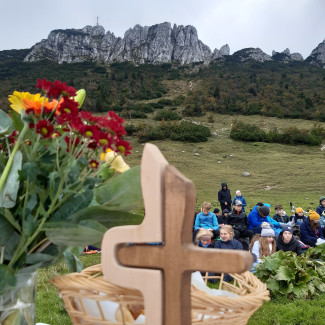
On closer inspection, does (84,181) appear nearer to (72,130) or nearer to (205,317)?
(72,130)

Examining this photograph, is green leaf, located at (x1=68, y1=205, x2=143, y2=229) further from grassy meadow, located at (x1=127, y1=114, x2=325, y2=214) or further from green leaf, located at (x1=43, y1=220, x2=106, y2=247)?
grassy meadow, located at (x1=127, y1=114, x2=325, y2=214)

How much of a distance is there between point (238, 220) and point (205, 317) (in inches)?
254

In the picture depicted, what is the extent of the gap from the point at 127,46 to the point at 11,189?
75.6 metres

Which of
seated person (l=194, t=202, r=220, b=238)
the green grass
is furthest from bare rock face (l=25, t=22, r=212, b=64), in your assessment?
the green grass

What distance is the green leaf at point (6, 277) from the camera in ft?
2.58

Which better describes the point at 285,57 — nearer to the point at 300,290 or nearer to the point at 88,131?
the point at 300,290

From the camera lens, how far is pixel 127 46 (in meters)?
73.0

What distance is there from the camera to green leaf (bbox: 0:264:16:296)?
0.79 meters

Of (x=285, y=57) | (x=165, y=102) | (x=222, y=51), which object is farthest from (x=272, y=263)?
(x=222, y=51)

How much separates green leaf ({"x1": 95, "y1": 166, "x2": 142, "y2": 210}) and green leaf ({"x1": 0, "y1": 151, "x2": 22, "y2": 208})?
17 centimetres

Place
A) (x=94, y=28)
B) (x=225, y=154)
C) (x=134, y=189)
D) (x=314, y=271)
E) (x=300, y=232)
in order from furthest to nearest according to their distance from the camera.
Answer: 1. (x=94, y=28)
2. (x=225, y=154)
3. (x=300, y=232)
4. (x=314, y=271)
5. (x=134, y=189)

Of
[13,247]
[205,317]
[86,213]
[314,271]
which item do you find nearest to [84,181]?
[86,213]

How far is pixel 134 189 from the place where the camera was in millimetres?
860

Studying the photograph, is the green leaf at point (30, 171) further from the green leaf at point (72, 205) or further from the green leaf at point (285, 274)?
the green leaf at point (285, 274)
